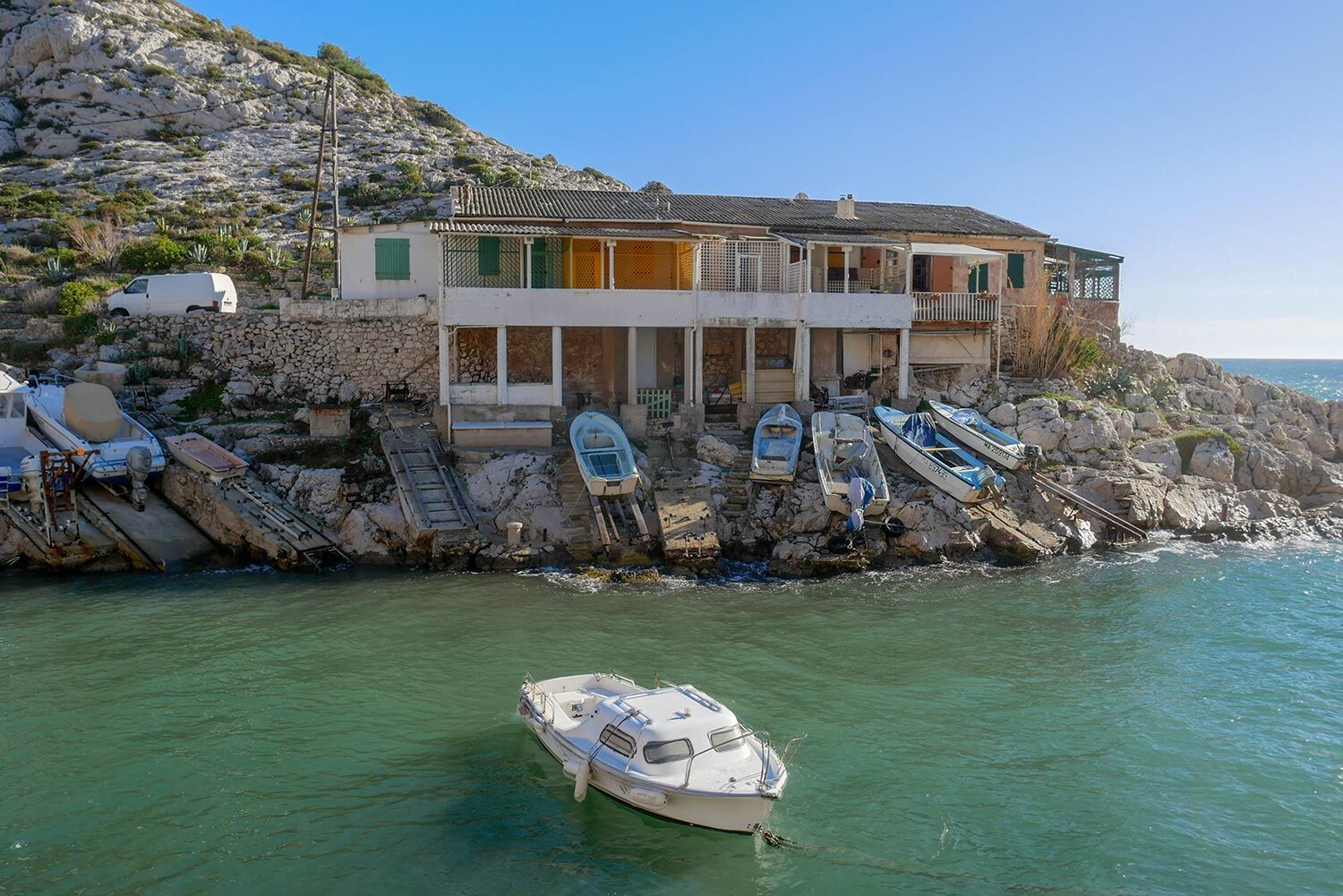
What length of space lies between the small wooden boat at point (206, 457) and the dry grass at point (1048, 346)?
82.5 ft

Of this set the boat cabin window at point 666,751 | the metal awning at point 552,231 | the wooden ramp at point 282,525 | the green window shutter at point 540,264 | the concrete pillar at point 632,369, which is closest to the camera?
the boat cabin window at point 666,751

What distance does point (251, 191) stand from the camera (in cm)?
5084

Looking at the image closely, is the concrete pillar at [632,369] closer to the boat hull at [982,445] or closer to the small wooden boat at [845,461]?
the small wooden boat at [845,461]

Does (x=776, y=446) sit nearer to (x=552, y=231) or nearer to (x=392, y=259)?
(x=552, y=231)

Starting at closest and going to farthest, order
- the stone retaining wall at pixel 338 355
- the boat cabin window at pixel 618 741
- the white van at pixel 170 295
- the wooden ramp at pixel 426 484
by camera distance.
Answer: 1. the boat cabin window at pixel 618 741
2. the wooden ramp at pixel 426 484
3. the stone retaining wall at pixel 338 355
4. the white van at pixel 170 295

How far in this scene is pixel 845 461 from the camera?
82.8 feet

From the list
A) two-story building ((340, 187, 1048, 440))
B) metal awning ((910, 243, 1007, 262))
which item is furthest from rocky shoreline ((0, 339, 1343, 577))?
metal awning ((910, 243, 1007, 262))

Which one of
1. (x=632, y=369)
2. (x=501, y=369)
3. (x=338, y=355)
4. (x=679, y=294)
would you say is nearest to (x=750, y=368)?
(x=679, y=294)

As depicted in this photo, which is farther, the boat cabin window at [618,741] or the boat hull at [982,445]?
the boat hull at [982,445]

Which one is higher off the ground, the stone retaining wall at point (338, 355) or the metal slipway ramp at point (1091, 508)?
the stone retaining wall at point (338, 355)

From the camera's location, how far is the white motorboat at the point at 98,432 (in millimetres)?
23750

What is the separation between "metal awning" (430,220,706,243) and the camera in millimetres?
27656

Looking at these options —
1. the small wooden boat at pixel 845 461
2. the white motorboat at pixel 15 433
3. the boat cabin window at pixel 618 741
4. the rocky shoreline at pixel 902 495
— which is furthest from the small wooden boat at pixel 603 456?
the white motorboat at pixel 15 433

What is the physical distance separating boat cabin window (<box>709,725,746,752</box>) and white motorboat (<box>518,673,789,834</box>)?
1cm
